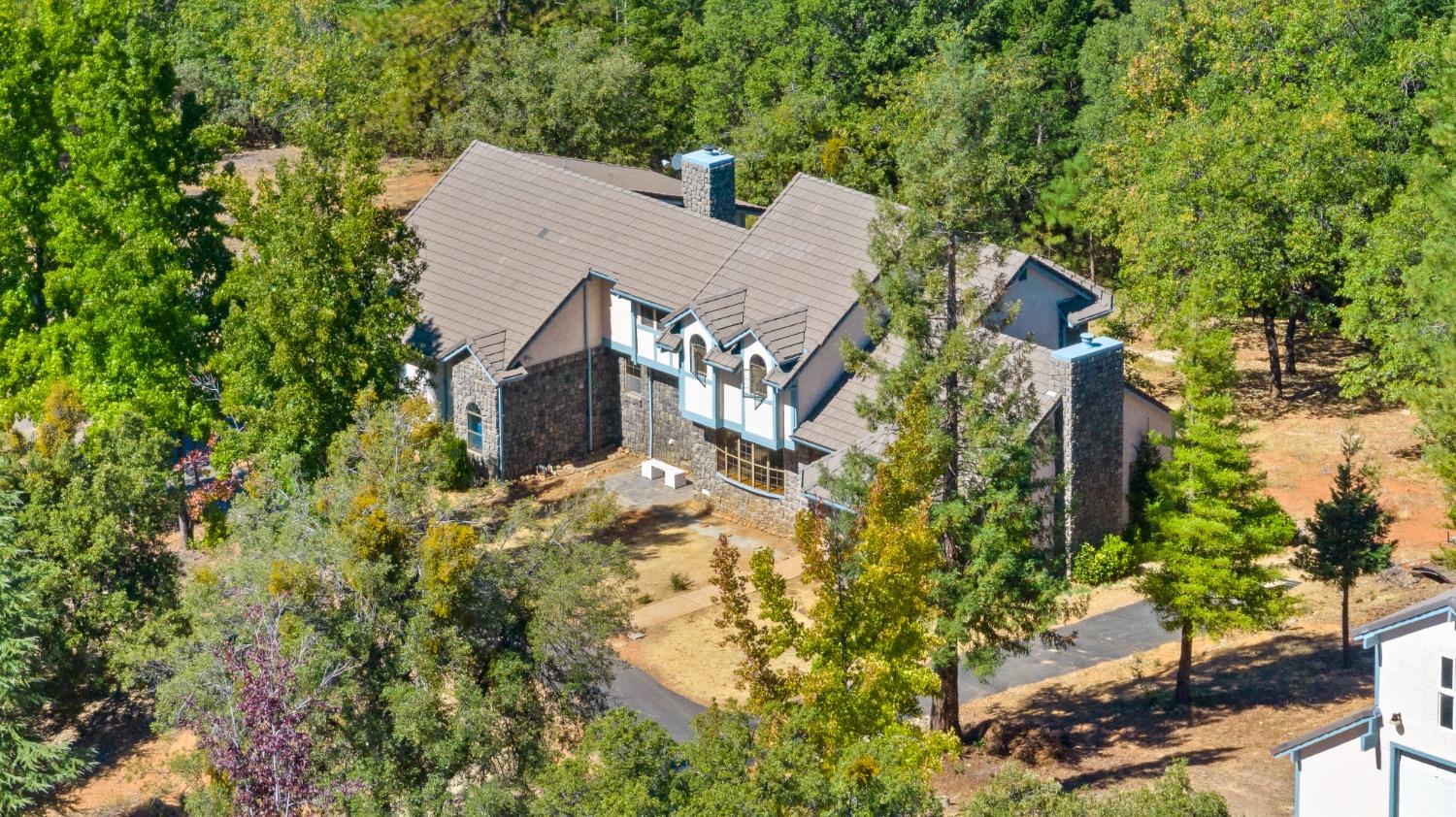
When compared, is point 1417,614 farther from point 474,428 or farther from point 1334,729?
point 474,428

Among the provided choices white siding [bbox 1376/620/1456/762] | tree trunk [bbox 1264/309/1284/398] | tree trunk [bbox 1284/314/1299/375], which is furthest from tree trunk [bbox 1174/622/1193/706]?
tree trunk [bbox 1284/314/1299/375]

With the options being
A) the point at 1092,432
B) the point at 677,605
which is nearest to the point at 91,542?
the point at 677,605

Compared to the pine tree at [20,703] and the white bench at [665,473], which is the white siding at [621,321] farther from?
the pine tree at [20,703]

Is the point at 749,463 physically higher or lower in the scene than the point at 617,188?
lower

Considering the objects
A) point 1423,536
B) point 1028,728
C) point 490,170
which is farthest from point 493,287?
point 1423,536

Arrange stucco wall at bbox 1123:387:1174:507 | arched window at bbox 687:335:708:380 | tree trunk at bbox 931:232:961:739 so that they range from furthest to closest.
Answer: arched window at bbox 687:335:708:380 → stucco wall at bbox 1123:387:1174:507 → tree trunk at bbox 931:232:961:739

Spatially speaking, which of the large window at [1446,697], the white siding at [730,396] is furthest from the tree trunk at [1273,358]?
the large window at [1446,697]

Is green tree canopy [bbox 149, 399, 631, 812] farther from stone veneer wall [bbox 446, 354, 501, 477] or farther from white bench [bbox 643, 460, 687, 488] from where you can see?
white bench [bbox 643, 460, 687, 488]
